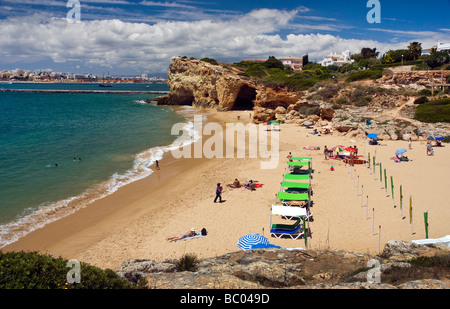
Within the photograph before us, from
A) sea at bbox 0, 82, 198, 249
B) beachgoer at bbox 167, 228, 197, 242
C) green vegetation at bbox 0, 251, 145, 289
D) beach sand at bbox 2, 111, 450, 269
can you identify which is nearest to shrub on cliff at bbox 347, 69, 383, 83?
sea at bbox 0, 82, 198, 249

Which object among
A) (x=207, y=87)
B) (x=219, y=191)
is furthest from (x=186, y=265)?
(x=207, y=87)

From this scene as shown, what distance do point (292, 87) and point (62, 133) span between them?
30.8m

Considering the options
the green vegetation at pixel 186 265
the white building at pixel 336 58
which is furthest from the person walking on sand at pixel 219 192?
the white building at pixel 336 58

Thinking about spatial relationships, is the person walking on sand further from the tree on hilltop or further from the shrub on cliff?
the tree on hilltop

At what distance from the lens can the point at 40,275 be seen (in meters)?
4.61

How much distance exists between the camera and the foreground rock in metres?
5.34

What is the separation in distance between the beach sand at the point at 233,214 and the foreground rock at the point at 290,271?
2911 millimetres

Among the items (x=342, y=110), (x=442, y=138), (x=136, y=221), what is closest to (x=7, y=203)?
(x=136, y=221)

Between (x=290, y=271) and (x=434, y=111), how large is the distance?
92.4ft

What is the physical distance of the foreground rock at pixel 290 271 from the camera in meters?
5.34

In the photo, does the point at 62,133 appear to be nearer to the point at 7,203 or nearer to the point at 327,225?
the point at 7,203

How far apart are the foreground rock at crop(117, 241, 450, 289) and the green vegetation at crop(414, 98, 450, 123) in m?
23.8

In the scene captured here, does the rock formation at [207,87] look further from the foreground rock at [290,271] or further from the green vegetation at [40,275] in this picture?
the green vegetation at [40,275]
